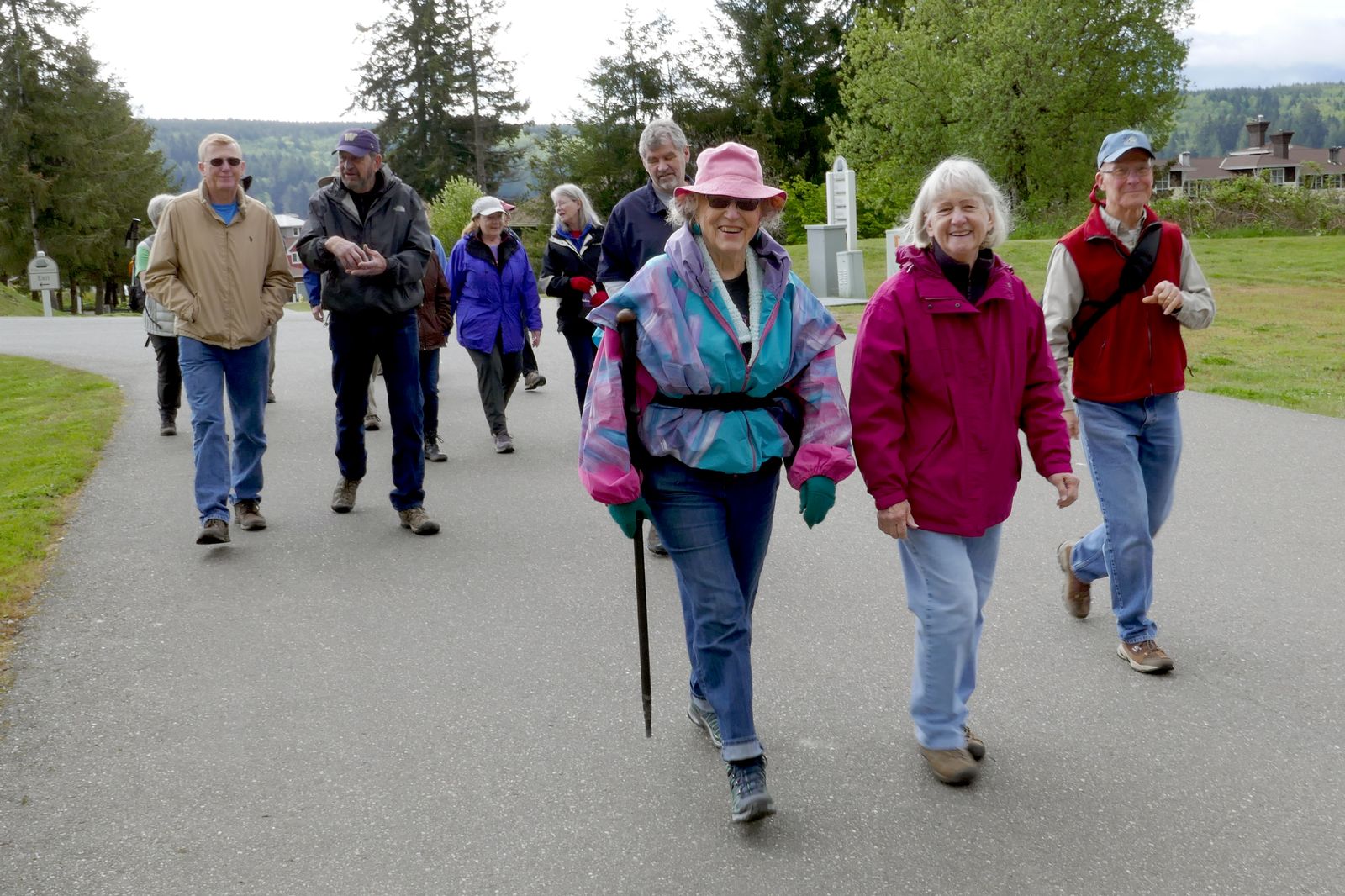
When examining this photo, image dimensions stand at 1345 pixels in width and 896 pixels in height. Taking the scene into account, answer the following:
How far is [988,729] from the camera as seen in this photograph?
4.02 metres

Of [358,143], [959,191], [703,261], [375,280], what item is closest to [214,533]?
[375,280]

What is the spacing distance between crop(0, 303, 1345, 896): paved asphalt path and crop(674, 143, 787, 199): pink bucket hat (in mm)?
1749

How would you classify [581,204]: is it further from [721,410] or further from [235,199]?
[721,410]

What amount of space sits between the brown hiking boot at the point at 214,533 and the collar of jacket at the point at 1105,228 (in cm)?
451

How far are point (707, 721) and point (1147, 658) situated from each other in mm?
1691

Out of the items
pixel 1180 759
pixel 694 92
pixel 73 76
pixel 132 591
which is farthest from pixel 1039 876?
pixel 694 92

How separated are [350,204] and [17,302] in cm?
4081

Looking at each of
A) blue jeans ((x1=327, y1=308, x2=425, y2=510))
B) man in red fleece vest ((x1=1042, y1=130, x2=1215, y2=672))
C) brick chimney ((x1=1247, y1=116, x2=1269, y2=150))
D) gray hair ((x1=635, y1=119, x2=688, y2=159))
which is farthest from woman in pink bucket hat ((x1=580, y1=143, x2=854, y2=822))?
brick chimney ((x1=1247, y1=116, x2=1269, y2=150))

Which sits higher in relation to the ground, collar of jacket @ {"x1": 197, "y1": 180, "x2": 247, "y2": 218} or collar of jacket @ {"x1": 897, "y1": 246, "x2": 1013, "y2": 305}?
collar of jacket @ {"x1": 197, "y1": 180, "x2": 247, "y2": 218}

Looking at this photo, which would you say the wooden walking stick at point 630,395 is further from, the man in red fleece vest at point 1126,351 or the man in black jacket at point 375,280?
the man in black jacket at point 375,280

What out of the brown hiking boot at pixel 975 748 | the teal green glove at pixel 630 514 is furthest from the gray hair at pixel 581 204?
the brown hiking boot at pixel 975 748

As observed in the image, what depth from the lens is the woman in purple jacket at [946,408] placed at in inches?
140

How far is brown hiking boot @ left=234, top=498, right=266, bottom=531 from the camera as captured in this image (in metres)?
6.91

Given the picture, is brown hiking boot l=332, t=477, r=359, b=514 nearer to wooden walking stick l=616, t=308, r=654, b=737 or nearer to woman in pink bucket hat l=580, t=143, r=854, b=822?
wooden walking stick l=616, t=308, r=654, b=737
